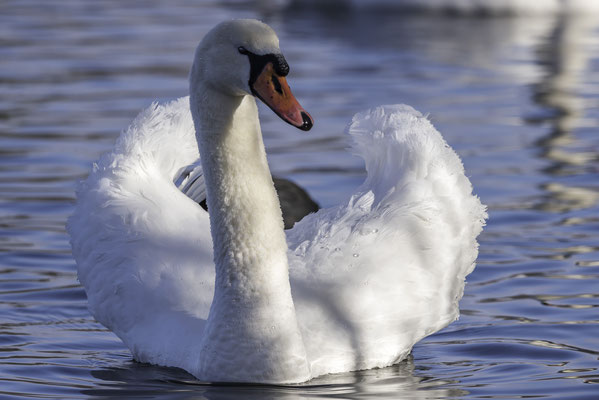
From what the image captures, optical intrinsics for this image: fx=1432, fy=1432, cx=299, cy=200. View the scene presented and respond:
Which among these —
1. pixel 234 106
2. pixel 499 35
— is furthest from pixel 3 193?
pixel 499 35

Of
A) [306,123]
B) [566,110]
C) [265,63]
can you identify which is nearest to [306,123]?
[306,123]

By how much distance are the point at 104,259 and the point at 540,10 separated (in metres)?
16.0

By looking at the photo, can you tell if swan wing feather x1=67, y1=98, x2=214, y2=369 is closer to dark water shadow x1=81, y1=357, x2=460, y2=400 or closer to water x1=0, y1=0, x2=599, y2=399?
dark water shadow x1=81, y1=357, x2=460, y2=400

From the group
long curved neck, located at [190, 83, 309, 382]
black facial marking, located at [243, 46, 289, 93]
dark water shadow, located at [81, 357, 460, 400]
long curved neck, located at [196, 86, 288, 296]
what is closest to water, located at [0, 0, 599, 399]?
dark water shadow, located at [81, 357, 460, 400]

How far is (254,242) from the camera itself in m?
5.57

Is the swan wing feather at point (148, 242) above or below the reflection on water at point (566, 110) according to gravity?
above

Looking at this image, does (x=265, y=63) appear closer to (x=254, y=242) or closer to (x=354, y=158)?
(x=254, y=242)

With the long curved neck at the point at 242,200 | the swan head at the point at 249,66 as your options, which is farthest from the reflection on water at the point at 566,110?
the swan head at the point at 249,66

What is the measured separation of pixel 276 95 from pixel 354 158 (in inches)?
254

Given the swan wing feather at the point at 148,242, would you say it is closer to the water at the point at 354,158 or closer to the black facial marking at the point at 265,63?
the water at the point at 354,158

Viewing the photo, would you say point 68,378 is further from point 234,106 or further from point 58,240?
point 58,240

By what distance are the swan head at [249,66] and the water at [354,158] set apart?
116 centimetres

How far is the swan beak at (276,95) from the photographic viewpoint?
5090 millimetres

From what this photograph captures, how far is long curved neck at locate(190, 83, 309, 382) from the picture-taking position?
18.2 ft
